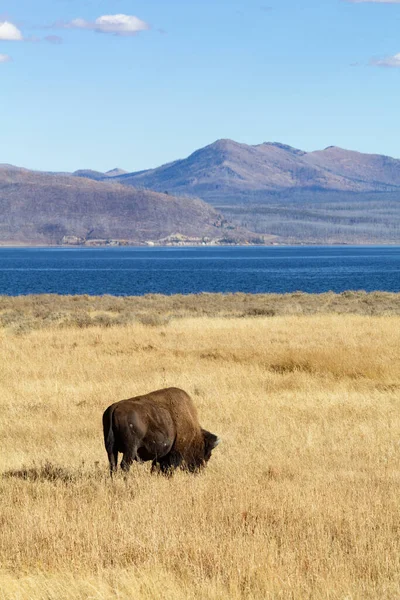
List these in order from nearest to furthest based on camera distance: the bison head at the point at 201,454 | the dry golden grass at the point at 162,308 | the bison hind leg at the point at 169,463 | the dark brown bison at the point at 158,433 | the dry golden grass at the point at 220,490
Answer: the dry golden grass at the point at 220,490, the dark brown bison at the point at 158,433, the bison hind leg at the point at 169,463, the bison head at the point at 201,454, the dry golden grass at the point at 162,308

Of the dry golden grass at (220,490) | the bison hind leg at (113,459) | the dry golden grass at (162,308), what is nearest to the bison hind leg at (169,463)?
the dry golden grass at (220,490)

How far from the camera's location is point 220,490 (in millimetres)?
8953

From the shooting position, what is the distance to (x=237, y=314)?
126ft

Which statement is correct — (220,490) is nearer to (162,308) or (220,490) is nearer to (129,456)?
(129,456)

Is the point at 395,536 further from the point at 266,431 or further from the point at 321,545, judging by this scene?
the point at 266,431

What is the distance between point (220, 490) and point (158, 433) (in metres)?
0.84

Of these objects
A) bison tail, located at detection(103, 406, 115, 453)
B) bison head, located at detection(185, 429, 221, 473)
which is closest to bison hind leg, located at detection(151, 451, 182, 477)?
bison head, located at detection(185, 429, 221, 473)

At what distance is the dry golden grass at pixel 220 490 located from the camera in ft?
21.2

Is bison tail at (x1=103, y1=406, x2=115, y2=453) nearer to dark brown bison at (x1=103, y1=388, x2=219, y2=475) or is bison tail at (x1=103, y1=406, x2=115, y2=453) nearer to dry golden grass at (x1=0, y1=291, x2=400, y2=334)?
dark brown bison at (x1=103, y1=388, x2=219, y2=475)

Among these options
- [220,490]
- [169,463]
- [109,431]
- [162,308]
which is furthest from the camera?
[162,308]

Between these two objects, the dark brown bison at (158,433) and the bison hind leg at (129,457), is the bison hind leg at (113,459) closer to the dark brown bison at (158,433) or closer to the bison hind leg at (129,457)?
the dark brown bison at (158,433)

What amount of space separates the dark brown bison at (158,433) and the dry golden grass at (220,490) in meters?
0.25

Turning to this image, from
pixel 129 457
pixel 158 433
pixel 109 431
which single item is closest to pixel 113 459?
pixel 129 457

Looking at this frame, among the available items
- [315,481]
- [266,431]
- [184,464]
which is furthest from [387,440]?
[184,464]
